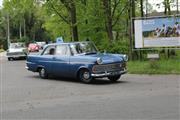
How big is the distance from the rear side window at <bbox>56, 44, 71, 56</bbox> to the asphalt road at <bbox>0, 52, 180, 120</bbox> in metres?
1.09

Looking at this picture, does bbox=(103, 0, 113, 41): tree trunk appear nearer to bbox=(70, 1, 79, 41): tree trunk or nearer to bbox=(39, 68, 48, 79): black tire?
bbox=(70, 1, 79, 41): tree trunk

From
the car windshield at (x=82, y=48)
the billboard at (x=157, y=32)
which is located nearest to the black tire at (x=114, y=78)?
the car windshield at (x=82, y=48)

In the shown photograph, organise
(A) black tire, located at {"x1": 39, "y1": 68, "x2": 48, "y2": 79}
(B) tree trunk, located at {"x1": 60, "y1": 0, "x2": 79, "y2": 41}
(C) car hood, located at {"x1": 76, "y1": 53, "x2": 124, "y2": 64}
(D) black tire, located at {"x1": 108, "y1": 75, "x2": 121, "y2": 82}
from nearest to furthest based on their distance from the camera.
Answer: (C) car hood, located at {"x1": 76, "y1": 53, "x2": 124, "y2": 64} < (D) black tire, located at {"x1": 108, "y1": 75, "x2": 121, "y2": 82} < (A) black tire, located at {"x1": 39, "y1": 68, "x2": 48, "y2": 79} < (B) tree trunk, located at {"x1": 60, "y1": 0, "x2": 79, "y2": 41}

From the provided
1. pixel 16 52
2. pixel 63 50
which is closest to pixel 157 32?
pixel 63 50

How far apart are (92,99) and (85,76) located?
16.1ft

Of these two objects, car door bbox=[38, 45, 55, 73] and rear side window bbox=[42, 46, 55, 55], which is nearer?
car door bbox=[38, 45, 55, 73]

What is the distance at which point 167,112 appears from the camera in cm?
989

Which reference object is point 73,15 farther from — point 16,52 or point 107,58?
point 107,58

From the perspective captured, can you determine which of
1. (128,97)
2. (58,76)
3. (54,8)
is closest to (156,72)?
(58,76)

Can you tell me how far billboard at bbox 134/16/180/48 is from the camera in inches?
1017

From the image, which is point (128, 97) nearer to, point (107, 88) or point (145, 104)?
point (145, 104)

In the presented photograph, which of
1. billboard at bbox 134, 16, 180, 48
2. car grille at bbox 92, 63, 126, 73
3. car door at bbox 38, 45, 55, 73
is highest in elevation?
billboard at bbox 134, 16, 180, 48

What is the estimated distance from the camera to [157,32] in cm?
2628

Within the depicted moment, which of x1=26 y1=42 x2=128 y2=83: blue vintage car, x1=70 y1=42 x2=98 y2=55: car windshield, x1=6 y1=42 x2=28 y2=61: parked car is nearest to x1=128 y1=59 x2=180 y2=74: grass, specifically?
x1=26 y1=42 x2=128 y2=83: blue vintage car
